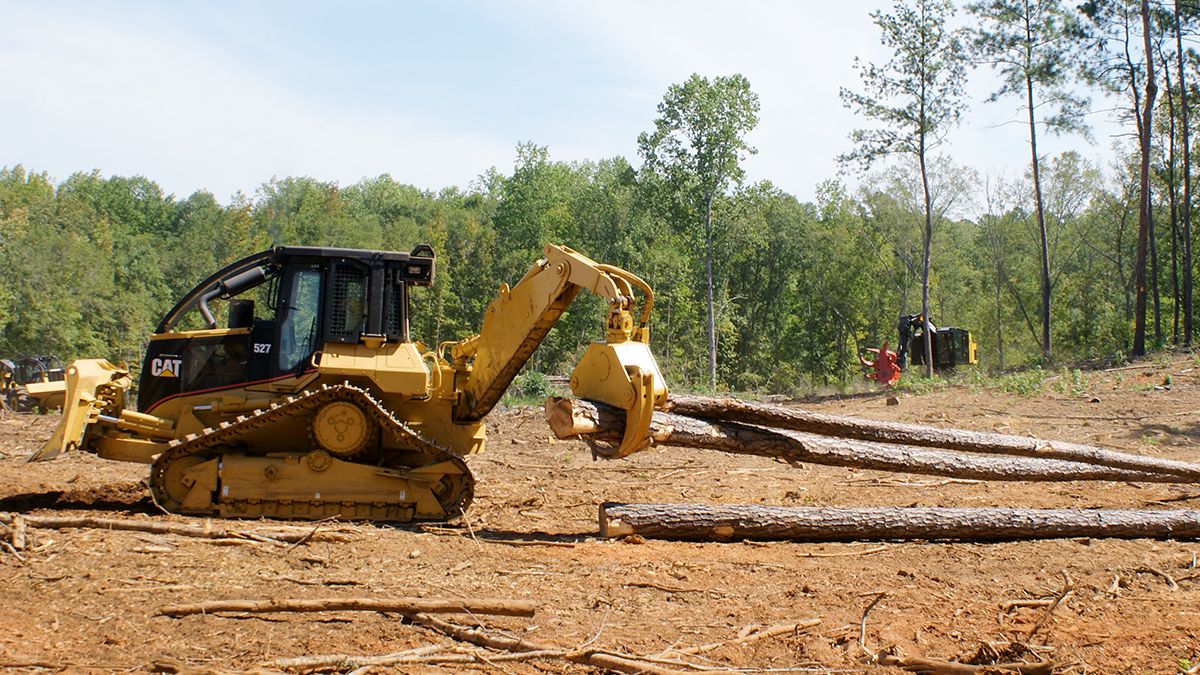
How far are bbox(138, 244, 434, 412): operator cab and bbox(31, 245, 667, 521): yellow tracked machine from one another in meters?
0.01

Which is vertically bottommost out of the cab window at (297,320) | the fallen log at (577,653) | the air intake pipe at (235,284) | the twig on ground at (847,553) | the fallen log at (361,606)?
the fallen log at (577,653)

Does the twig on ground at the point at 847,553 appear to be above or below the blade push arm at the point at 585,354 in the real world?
below

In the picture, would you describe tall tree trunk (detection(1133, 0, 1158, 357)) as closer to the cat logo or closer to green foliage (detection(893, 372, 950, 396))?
green foliage (detection(893, 372, 950, 396))

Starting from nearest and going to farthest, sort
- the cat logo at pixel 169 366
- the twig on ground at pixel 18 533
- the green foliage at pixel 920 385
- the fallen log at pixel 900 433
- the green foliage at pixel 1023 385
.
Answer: the twig on ground at pixel 18 533, the fallen log at pixel 900 433, the cat logo at pixel 169 366, the green foliage at pixel 1023 385, the green foliage at pixel 920 385

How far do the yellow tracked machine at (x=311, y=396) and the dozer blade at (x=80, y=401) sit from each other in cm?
1

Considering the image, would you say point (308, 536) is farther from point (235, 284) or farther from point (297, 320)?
point (235, 284)

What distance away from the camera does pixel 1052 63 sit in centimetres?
2945

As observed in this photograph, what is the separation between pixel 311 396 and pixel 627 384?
3.23 m

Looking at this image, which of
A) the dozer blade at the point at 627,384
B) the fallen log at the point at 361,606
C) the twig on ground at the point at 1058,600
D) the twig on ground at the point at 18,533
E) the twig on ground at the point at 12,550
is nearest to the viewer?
the fallen log at the point at 361,606

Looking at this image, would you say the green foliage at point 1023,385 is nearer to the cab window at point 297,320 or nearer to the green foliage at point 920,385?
the green foliage at point 920,385

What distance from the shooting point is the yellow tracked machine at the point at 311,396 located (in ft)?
29.3

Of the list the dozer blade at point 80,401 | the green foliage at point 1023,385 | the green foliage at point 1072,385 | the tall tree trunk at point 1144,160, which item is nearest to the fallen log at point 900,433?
the dozer blade at point 80,401

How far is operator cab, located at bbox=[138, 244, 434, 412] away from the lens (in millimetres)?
9312

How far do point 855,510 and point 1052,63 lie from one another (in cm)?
2584
